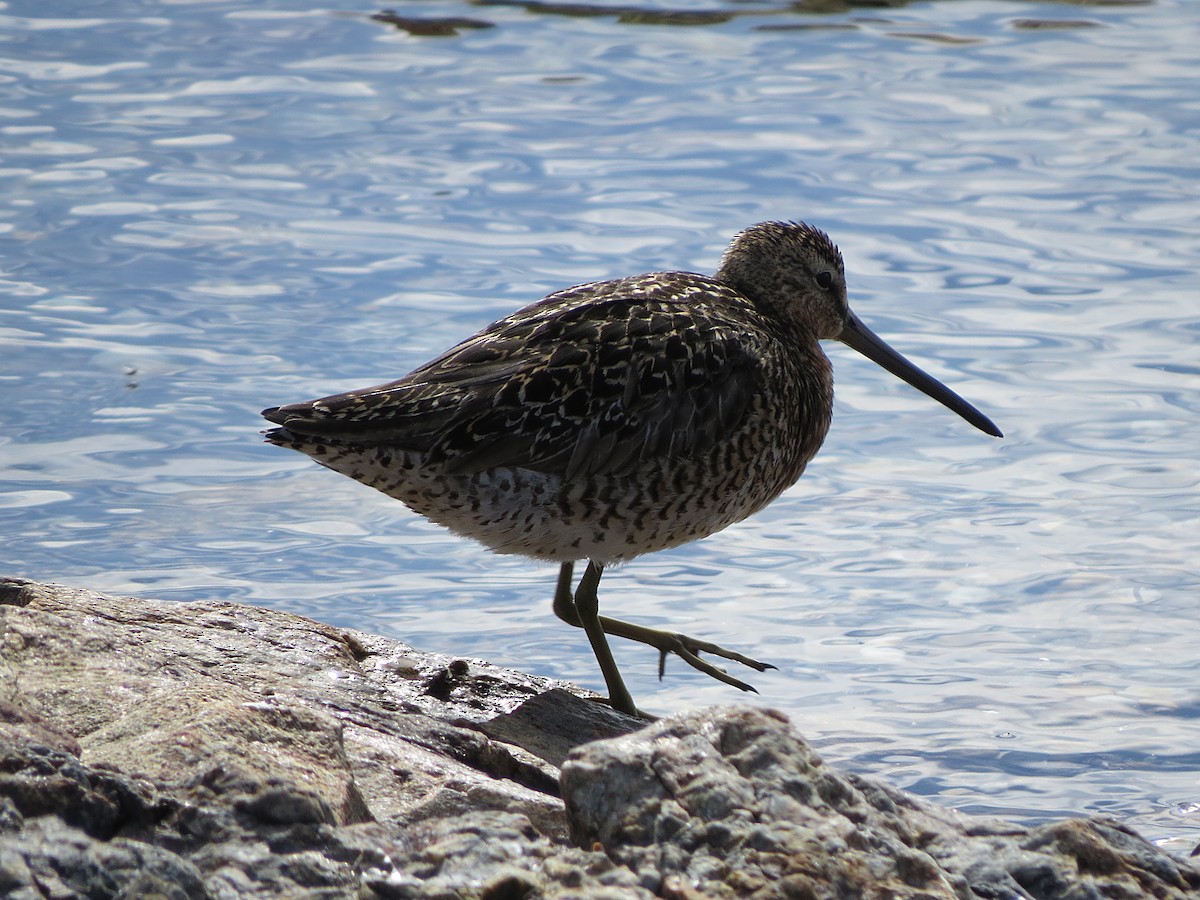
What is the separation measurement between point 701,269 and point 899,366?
362cm

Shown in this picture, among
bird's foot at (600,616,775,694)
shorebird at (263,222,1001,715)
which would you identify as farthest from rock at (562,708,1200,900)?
bird's foot at (600,616,775,694)

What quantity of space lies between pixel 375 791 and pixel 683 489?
1.68 metres

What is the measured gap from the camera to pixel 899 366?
684 centimetres

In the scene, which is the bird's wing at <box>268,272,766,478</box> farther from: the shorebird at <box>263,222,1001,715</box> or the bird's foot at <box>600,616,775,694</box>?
the bird's foot at <box>600,616,775,694</box>

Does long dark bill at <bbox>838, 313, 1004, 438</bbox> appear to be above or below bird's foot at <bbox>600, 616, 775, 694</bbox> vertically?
above

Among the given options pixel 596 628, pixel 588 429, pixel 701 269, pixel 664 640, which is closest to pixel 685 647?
pixel 664 640

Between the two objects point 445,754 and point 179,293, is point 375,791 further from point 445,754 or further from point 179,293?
point 179,293

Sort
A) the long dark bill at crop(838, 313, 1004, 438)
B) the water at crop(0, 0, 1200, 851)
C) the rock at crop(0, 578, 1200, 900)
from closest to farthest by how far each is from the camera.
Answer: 1. the rock at crop(0, 578, 1200, 900)
2. the long dark bill at crop(838, 313, 1004, 438)
3. the water at crop(0, 0, 1200, 851)

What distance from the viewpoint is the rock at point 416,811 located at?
3115 mm

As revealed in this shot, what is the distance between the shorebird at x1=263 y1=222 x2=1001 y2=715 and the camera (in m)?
5.09

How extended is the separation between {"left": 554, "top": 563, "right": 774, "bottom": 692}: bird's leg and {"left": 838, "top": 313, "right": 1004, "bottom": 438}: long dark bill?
1399 millimetres

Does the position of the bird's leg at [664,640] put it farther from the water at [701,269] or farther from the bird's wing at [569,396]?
the bird's wing at [569,396]

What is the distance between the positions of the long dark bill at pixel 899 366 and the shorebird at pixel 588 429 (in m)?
0.99

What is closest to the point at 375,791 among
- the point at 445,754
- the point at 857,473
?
the point at 445,754
